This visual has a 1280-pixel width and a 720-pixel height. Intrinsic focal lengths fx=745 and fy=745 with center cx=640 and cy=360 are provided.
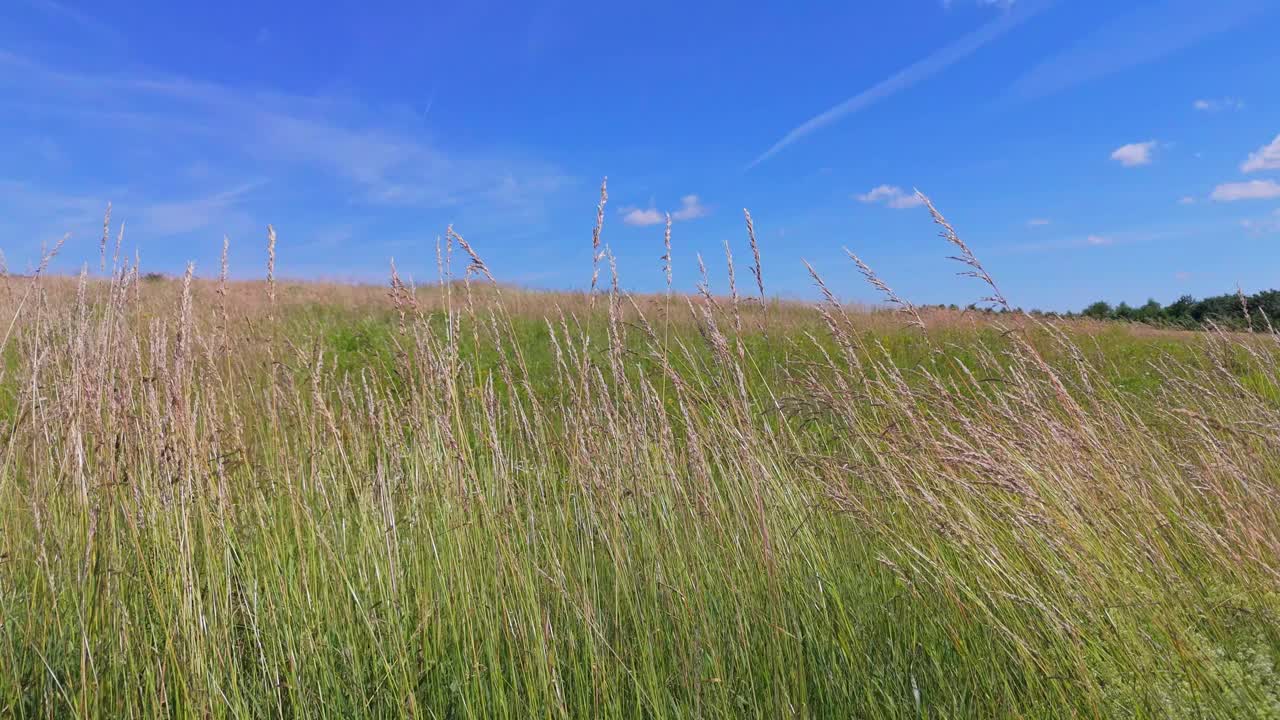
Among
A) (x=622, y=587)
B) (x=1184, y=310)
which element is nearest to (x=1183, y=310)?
(x=1184, y=310)

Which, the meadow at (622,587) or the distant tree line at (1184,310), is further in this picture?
the distant tree line at (1184,310)

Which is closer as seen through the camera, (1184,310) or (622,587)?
(622,587)

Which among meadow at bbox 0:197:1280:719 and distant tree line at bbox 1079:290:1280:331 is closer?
meadow at bbox 0:197:1280:719

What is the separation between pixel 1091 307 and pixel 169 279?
24975 millimetres

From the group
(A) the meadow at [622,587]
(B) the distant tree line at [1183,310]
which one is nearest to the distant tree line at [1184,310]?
(B) the distant tree line at [1183,310]

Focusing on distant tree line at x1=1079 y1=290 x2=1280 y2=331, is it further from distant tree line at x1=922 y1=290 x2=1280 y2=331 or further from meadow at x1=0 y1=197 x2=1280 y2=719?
meadow at x1=0 y1=197 x2=1280 y2=719

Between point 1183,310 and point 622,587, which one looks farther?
point 1183,310

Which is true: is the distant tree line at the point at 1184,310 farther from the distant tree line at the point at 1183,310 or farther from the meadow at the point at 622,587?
the meadow at the point at 622,587

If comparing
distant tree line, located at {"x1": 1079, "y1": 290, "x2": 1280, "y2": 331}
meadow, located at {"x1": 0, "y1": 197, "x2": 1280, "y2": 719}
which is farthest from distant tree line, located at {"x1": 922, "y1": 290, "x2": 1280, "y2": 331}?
meadow, located at {"x1": 0, "y1": 197, "x2": 1280, "y2": 719}

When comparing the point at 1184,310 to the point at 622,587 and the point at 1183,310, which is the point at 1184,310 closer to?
the point at 1183,310

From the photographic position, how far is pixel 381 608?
2.57m

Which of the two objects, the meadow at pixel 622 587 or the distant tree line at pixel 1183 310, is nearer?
the meadow at pixel 622 587

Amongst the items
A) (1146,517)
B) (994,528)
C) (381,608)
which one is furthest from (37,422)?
(1146,517)

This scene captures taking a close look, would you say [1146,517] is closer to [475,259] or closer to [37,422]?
[475,259]
